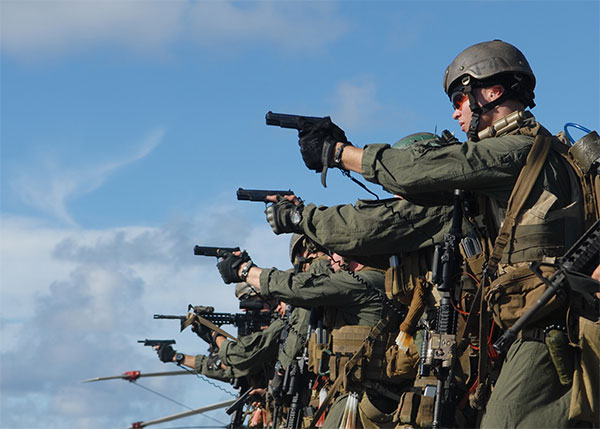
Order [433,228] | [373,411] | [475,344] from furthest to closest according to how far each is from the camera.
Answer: [373,411] < [433,228] < [475,344]

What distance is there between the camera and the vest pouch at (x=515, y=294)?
581 cm

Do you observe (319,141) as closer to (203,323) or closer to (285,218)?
(285,218)

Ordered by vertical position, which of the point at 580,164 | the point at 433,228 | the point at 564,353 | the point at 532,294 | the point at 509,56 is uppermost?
the point at 509,56

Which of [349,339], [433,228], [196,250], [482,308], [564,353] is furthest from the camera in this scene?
[196,250]

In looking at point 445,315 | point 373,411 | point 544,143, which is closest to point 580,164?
point 544,143

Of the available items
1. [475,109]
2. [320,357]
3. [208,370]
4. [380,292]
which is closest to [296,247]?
[320,357]

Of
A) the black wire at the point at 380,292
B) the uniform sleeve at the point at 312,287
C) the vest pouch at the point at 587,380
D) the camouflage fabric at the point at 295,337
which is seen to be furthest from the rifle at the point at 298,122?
the camouflage fabric at the point at 295,337

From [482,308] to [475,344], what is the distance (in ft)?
2.03

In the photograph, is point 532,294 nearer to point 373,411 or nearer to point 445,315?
point 445,315

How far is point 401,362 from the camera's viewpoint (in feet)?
29.5

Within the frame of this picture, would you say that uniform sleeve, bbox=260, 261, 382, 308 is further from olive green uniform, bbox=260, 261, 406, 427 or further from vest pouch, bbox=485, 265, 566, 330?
vest pouch, bbox=485, 265, 566, 330

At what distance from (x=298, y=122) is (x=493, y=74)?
1478mm

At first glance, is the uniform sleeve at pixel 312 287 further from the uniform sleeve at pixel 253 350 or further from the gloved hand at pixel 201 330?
the gloved hand at pixel 201 330

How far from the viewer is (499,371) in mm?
6441
